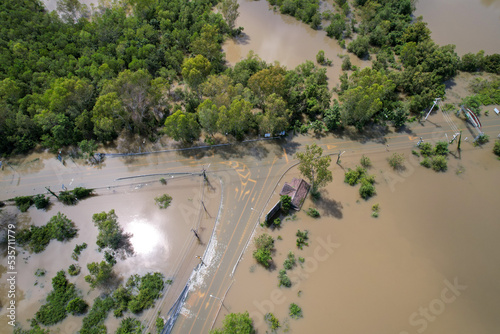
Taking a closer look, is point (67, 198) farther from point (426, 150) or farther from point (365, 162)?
point (426, 150)

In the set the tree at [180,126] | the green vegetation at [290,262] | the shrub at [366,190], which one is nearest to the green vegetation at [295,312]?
the green vegetation at [290,262]

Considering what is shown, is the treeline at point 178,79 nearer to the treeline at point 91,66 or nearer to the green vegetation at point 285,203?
the treeline at point 91,66

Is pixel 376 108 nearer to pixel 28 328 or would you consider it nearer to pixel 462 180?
pixel 462 180

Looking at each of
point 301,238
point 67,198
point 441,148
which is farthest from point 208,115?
point 441,148

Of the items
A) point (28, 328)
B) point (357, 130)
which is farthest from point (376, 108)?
point (28, 328)

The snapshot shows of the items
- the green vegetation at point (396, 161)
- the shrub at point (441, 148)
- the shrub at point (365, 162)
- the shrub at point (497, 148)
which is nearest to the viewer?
the green vegetation at point (396, 161)

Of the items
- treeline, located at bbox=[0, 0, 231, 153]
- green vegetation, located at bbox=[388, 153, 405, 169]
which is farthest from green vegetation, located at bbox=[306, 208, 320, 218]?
treeline, located at bbox=[0, 0, 231, 153]
